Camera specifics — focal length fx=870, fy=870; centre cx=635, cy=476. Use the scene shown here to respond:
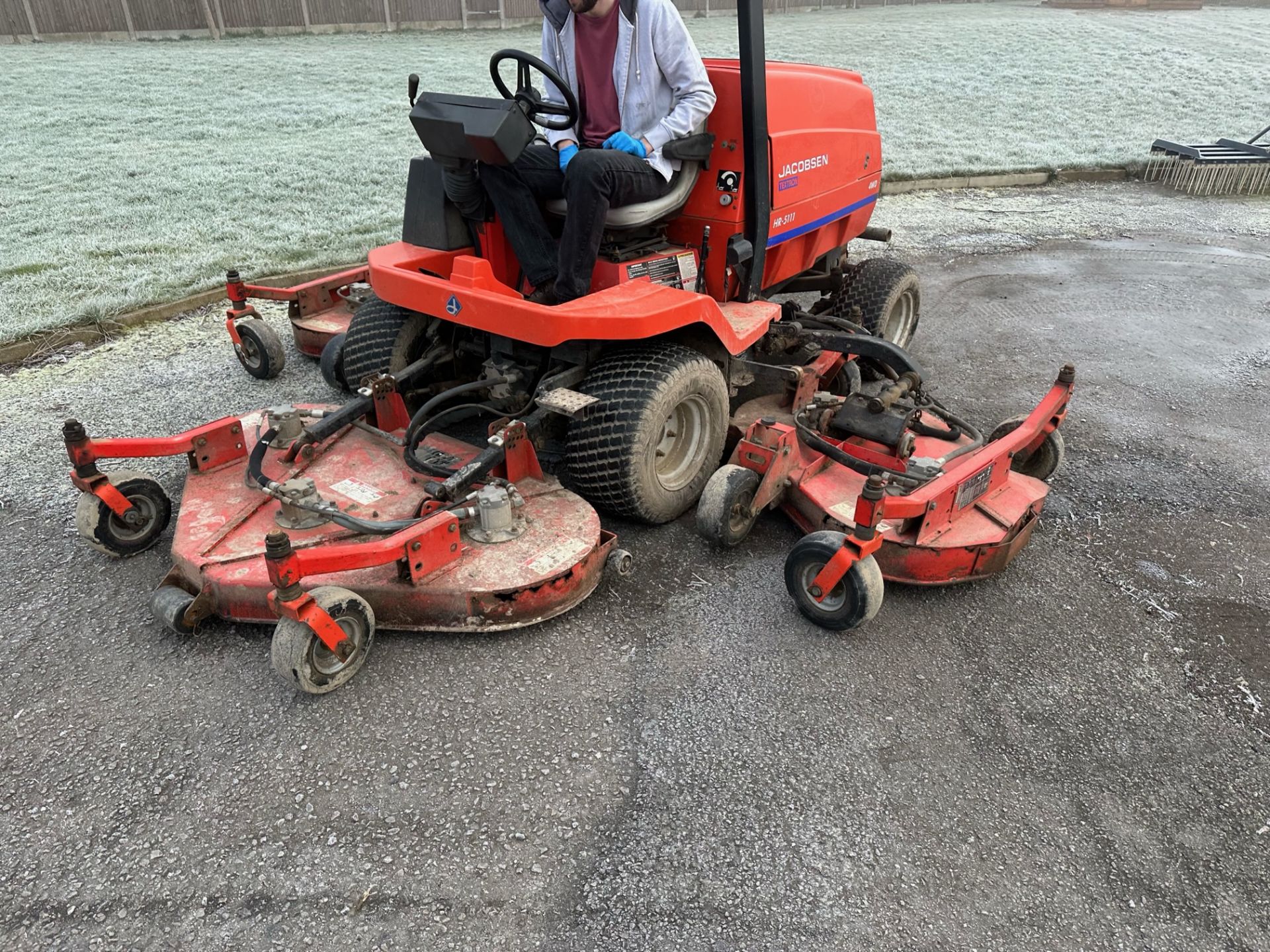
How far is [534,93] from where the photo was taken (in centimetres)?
323

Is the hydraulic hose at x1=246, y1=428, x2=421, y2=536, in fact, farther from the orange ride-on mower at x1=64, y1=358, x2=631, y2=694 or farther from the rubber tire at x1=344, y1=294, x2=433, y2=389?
the rubber tire at x1=344, y1=294, x2=433, y2=389

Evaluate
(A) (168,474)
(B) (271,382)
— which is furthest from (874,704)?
(B) (271,382)

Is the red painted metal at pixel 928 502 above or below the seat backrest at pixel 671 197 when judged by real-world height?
below

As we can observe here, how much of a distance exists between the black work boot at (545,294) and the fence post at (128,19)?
1707 cm

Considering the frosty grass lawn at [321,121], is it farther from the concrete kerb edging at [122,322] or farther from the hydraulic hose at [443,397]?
the hydraulic hose at [443,397]

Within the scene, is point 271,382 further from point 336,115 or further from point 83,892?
point 336,115

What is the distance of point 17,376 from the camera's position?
15.6ft

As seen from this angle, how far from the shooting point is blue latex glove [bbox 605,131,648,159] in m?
3.34

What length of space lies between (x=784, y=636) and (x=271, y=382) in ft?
10.8

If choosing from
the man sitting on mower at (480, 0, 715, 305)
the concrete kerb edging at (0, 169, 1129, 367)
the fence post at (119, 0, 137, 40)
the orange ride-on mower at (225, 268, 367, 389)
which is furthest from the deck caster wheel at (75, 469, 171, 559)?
the fence post at (119, 0, 137, 40)

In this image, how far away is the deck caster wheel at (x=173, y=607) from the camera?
2.74m

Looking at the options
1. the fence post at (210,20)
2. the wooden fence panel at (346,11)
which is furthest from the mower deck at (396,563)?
the wooden fence panel at (346,11)

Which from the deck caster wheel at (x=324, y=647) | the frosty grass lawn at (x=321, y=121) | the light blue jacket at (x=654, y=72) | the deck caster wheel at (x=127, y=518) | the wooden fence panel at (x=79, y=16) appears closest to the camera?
the deck caster wheel at (x=324, y=647)

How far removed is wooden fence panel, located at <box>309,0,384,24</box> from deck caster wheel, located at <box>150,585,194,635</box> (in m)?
18.5
